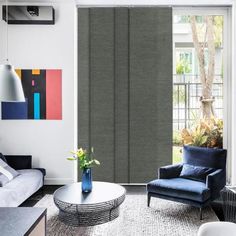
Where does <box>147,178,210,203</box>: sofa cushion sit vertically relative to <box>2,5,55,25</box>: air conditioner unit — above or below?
below

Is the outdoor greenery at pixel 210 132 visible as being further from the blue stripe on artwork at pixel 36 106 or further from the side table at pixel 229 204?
the blue stripe on artwork at pixel 36 106

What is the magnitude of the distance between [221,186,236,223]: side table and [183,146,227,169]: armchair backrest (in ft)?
1.27

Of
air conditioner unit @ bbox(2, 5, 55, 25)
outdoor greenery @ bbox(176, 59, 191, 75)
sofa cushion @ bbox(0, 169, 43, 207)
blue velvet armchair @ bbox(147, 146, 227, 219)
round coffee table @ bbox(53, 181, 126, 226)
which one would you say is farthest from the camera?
outdoor greenery @ bbox(176, 59, 191, 75)

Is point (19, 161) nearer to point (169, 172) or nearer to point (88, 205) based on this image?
point (88, 205)

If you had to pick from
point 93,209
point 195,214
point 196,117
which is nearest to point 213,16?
point 196,117

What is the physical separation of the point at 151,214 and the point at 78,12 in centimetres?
331

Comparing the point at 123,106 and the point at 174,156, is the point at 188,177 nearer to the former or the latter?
the point at 174,156

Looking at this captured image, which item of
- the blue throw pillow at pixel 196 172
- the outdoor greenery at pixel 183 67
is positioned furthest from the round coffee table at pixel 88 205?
the outdoor greenery at pixel 183 67

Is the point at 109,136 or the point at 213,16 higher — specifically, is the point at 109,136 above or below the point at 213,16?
below

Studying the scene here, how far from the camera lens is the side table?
128 inches

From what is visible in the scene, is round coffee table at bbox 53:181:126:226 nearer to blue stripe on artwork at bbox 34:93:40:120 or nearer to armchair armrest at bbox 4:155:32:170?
armchair armrest at bbox 4:155:32:170

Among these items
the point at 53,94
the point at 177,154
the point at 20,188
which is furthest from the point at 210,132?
the point at 20,188

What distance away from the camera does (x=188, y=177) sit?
12.2ft

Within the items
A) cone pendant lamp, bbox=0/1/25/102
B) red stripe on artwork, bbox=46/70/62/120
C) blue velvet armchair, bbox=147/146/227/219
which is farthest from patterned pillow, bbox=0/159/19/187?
blue velvet armchair, bbox=147/146/227/219
